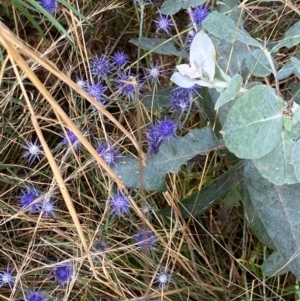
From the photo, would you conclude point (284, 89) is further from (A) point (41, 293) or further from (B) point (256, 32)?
(A) point (41, 293)

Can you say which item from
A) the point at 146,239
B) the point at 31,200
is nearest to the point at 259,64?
the point at 146,239

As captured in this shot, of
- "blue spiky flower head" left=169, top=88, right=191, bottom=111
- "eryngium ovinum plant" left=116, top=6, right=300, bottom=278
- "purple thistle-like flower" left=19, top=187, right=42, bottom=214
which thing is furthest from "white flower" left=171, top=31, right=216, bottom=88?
"purple thistle-like flower" left=19, top=187, right=42, bottom=214

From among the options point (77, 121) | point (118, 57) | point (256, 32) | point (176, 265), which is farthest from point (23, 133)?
point (256, 32)

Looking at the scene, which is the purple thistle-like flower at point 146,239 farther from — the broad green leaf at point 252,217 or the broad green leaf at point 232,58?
the broad green leaf at point 232,58

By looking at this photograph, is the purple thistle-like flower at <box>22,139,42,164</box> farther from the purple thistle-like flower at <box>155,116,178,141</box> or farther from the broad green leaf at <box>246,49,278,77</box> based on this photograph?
the broad green leaf at <box>246,49,278,77</box>

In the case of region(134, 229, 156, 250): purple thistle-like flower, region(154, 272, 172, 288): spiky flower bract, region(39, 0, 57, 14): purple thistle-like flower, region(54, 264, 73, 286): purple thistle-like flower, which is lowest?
region(154, 272, 172, 288): spiky flower bract

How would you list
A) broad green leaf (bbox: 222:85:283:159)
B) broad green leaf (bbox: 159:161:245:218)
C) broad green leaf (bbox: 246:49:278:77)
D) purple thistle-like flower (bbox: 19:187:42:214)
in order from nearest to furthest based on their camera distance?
broad green leaf (bbox: 222:85:283:159), broad green leaf (bbox: 246:49:278:77), broad green leaf (bbox: 159:161:245:218), purple thistle-like flower (bbox: 19:187:42:214)
